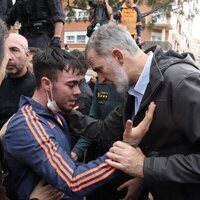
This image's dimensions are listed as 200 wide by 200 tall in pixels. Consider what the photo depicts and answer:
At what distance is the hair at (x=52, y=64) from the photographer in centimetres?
255

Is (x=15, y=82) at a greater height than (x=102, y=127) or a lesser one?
greater

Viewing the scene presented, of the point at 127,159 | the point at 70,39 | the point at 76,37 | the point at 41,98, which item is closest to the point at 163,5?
the point at 41,98

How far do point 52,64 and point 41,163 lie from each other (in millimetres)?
750

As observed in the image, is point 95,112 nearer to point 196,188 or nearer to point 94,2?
point 196,188

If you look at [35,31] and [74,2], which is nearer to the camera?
[35,31]

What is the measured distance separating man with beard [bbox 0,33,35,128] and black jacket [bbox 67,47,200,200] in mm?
1741

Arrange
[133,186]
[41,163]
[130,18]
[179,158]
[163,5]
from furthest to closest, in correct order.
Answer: [163,5] → [130,18] → [133,186] → [41,163] → [179,158]

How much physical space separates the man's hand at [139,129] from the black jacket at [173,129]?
6cm

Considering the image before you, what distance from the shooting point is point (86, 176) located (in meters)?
2.14

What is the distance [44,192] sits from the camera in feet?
7.39

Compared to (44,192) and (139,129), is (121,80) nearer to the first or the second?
(139,129)

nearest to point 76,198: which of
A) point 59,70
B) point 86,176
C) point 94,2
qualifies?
point 86,176

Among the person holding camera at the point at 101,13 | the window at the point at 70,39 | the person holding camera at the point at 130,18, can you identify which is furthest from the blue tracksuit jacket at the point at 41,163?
the window at the point at 70,39

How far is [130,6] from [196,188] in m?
10.3
